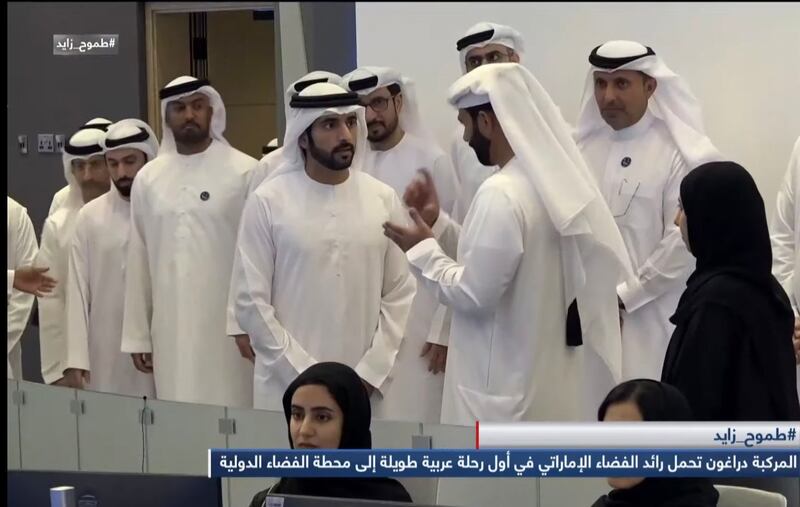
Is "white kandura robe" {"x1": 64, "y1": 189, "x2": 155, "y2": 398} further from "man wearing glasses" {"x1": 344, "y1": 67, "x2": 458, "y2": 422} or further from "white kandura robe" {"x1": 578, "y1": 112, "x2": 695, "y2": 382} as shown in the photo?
"white kandura robe" {"x1": 578, "y1": 112, "x2": 695, "y2": 382}

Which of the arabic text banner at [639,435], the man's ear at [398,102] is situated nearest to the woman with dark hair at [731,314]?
the arabic text banner at [639,435]

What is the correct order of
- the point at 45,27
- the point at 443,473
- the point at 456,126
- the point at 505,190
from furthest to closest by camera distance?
the point at 45,27 < the point at 456,126 < the point at 505,190 < the point at 443,473

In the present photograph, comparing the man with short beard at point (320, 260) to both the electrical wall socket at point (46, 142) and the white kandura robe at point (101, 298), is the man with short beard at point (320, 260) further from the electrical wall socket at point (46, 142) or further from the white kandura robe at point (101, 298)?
the electrical wall socket at point (46, 142)

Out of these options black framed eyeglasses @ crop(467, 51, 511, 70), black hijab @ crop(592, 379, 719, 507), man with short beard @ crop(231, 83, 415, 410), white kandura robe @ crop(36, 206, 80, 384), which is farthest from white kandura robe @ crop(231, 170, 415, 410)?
black hijab @ crop(592, 379, 719, 507)

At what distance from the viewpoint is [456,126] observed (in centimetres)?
363

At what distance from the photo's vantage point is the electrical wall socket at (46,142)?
167 inches

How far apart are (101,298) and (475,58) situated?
153 cm

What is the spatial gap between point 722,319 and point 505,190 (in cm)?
68

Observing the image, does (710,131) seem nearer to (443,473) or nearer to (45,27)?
(443,473)

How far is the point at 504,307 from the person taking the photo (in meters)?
3.48

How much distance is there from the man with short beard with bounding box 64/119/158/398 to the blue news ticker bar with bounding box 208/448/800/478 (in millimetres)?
1441

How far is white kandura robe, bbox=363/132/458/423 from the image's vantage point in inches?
146

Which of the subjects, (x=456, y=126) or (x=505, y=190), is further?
(x=456, y=126)

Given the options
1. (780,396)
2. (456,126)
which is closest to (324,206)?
(456,126)
